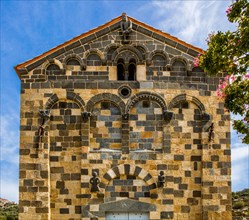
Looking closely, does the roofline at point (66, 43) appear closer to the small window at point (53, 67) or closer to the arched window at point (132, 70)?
the small window at point (53, 67)

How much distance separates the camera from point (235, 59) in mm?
12781

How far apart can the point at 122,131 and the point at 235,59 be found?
5292 millimetres

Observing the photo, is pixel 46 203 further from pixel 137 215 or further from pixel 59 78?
pixel 59 78

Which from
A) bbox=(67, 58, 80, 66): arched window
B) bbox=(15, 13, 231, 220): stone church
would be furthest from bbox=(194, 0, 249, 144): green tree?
bbox=(67, 58, 80, 66): arched window

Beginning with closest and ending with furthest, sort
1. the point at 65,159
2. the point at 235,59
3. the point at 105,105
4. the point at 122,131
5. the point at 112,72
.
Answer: the point at 235,59 → the point at 65,159 → the point at 122,131 → the point at 105,105 → the point at 112,72

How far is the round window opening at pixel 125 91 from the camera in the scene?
16.9 meters

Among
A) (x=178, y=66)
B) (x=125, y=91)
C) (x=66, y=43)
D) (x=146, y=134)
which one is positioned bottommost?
(x=146, y=134)

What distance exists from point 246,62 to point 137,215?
6660 mm

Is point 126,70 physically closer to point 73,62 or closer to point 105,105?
point 105,105

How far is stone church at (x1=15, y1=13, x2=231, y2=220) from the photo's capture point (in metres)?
16.2

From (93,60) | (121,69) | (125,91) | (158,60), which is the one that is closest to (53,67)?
(93,60)

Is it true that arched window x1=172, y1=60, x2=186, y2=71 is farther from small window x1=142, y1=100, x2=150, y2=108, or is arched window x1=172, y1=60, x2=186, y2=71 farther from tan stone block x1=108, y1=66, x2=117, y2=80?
tan stone block x1=108, y1=66, x2=117, y2=80

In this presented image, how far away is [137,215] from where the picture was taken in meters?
16.2

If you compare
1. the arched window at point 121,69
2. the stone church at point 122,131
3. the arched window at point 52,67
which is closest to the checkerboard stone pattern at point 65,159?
the stone church at point 122,131
